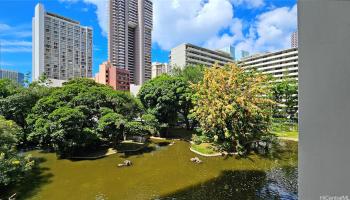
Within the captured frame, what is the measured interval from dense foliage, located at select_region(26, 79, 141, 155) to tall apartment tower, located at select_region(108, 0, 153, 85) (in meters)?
31.1

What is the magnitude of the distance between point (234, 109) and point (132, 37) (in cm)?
3825

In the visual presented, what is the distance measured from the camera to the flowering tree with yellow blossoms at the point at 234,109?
373 inches

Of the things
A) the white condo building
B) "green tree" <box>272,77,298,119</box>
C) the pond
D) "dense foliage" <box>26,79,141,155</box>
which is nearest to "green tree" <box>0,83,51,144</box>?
"dense foliage" <box>26,79,141,155</box>

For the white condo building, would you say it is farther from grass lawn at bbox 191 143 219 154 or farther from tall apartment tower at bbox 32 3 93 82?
tall apartment tower at bbox 32 3 93 82

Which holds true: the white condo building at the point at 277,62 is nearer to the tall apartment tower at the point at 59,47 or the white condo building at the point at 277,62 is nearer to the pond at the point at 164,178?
the pond at the point at 164,178

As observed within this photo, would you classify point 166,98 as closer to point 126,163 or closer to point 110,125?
point 110,125

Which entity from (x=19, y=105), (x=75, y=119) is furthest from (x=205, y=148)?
(x=19, y=105)

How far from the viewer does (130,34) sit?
43281 mm

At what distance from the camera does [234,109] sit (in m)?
9.25

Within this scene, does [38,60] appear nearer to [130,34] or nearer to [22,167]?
[130,34]

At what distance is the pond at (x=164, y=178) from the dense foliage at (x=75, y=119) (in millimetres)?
958

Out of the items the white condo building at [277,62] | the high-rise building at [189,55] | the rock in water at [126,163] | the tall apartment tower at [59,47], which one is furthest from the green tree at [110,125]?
the tall apartment tower at [59,47]

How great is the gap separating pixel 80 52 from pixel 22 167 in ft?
126

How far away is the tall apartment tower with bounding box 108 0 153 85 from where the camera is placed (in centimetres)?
4097
